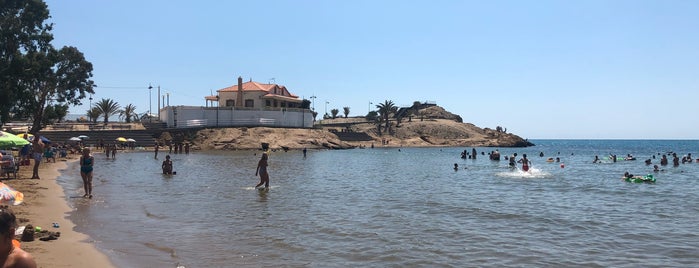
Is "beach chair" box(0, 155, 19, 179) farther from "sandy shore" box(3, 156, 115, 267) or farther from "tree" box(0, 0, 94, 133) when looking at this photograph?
"tree" box(0, 0, 94, 133)

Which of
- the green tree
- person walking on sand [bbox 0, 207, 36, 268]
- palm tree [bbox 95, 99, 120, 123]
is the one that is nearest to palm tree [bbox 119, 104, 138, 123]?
palm tree [bbox 95, 99, 120, 123]

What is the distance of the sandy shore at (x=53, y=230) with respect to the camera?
7969mm

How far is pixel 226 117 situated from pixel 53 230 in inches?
2185

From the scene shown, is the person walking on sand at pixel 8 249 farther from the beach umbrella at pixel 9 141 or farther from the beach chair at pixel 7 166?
the beach umbrella at pixel 9 141

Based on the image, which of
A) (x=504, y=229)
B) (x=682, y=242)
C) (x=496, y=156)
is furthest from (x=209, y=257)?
(x=496, y=156)

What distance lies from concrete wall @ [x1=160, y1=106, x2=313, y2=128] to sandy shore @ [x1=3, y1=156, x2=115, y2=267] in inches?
1750

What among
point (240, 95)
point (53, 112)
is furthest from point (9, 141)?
point (240, 95)

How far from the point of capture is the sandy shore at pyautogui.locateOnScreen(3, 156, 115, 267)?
7.97 meters

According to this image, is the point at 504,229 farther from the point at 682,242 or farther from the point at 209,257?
the point at 209,257

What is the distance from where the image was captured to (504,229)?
1223 centimetres

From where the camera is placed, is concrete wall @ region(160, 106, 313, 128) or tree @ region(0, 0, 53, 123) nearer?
tree @ region(0, 0, 53, 123)

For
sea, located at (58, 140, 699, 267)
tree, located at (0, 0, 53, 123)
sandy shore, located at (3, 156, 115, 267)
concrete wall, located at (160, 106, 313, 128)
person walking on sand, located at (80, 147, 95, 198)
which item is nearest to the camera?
sandy shore, located at (3, 156, 115, 267)

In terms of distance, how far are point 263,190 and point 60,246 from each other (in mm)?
11081

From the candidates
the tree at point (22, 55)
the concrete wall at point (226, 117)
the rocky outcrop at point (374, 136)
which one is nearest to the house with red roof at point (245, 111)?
the concrete wall at point (226, 117)
